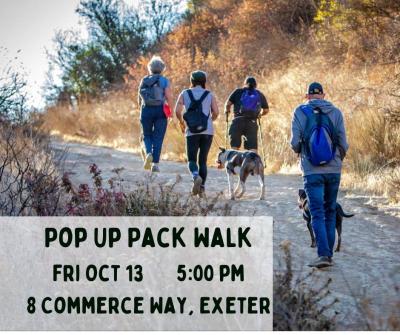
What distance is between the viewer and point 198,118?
1087 cm

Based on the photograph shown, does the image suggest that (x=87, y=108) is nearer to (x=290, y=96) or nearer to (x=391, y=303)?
(x=290, y=96)

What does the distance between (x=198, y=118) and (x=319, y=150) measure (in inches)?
146

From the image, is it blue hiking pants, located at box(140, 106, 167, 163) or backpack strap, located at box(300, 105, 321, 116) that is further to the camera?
blue hiking pants, located at box(140, 106, 167, 163)

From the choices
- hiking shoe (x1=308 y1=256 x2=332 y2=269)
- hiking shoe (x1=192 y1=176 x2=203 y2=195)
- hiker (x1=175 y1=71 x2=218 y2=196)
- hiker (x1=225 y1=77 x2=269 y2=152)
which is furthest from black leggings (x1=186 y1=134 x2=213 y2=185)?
hiking shoe (x1=308 y1=256 x2=332 y2=269)

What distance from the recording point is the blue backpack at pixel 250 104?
12445 mm

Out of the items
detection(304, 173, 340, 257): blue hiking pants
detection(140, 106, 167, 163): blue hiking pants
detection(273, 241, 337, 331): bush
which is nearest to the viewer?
detection(273, 241, 337, 331): bush

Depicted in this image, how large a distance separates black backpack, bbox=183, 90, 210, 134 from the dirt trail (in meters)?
1.16

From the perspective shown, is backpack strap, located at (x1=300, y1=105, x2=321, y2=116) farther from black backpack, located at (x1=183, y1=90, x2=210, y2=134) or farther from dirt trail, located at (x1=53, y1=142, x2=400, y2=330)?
black backpack, located at (x1=183, y1=90, x2=210, y2=134)

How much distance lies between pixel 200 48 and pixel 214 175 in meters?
14.8

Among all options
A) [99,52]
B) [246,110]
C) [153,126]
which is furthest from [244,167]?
[99,52]

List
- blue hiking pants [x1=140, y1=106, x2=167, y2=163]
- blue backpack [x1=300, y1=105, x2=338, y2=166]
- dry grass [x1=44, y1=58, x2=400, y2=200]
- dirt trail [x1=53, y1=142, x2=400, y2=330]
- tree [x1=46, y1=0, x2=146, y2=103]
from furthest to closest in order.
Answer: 1. tree [x1=46, y1=0, x2=146, y2=103]
2. dry grass [x1=44, y1=58, x2=400, y2=200]
3. blue hiking pants [x1=140, y1=106, x2=167, y2=163]
4. blue backpack [x1=300, y1=105, x2=338, y2=166]
5. dirt trail [x1=53, y1=142, x2=400, y2=330]

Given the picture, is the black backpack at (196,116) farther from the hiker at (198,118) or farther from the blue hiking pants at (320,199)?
the blue hiking pants at (320,199)

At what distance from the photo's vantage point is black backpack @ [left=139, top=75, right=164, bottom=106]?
12.9 meters

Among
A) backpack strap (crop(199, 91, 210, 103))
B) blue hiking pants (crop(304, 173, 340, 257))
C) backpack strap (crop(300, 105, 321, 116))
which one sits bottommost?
blue hiking pants (crop(304, 173, 340, 257))
